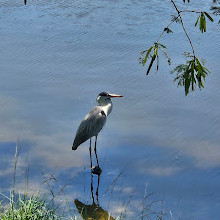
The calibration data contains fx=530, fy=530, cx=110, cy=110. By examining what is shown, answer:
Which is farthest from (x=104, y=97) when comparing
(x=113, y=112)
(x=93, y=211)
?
(x=93, y=211)

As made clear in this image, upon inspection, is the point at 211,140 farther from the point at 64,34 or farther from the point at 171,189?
the point at 64,34

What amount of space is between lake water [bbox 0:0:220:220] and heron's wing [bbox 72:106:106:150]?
0.80 ft

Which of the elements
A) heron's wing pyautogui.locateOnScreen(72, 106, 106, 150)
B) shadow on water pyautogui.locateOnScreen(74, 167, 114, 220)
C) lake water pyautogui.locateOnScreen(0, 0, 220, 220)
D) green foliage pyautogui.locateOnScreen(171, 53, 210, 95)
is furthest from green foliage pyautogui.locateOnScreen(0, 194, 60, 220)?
heron's wing pyautogui.locateOnScreen(72, 106, 106, 150)

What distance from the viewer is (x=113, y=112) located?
7.58 meters

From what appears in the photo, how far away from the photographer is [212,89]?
27.1 ft

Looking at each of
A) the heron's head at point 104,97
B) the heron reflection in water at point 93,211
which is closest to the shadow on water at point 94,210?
the heron reflection in water at point 93,211

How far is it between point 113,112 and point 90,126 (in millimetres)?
1266

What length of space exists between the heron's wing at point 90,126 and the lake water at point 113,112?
9.6 inches

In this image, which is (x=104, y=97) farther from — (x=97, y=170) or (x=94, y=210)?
(x=94, y=210)

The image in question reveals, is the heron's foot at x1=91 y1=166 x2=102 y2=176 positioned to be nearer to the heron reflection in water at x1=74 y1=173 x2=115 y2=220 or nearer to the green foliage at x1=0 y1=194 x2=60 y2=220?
the heron reflection in water at x1=74 y1=173 x2=115 y2=220

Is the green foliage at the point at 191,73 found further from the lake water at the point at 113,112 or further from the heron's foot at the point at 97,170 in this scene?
the heron's foot at the point at 97,170

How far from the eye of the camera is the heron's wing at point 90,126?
6.32 m

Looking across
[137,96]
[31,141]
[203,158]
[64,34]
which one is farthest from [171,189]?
[64,34]

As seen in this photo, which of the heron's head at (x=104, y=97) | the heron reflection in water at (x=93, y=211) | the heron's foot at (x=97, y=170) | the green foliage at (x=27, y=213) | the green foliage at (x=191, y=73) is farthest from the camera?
the heron's head at (x=104, y=97)
